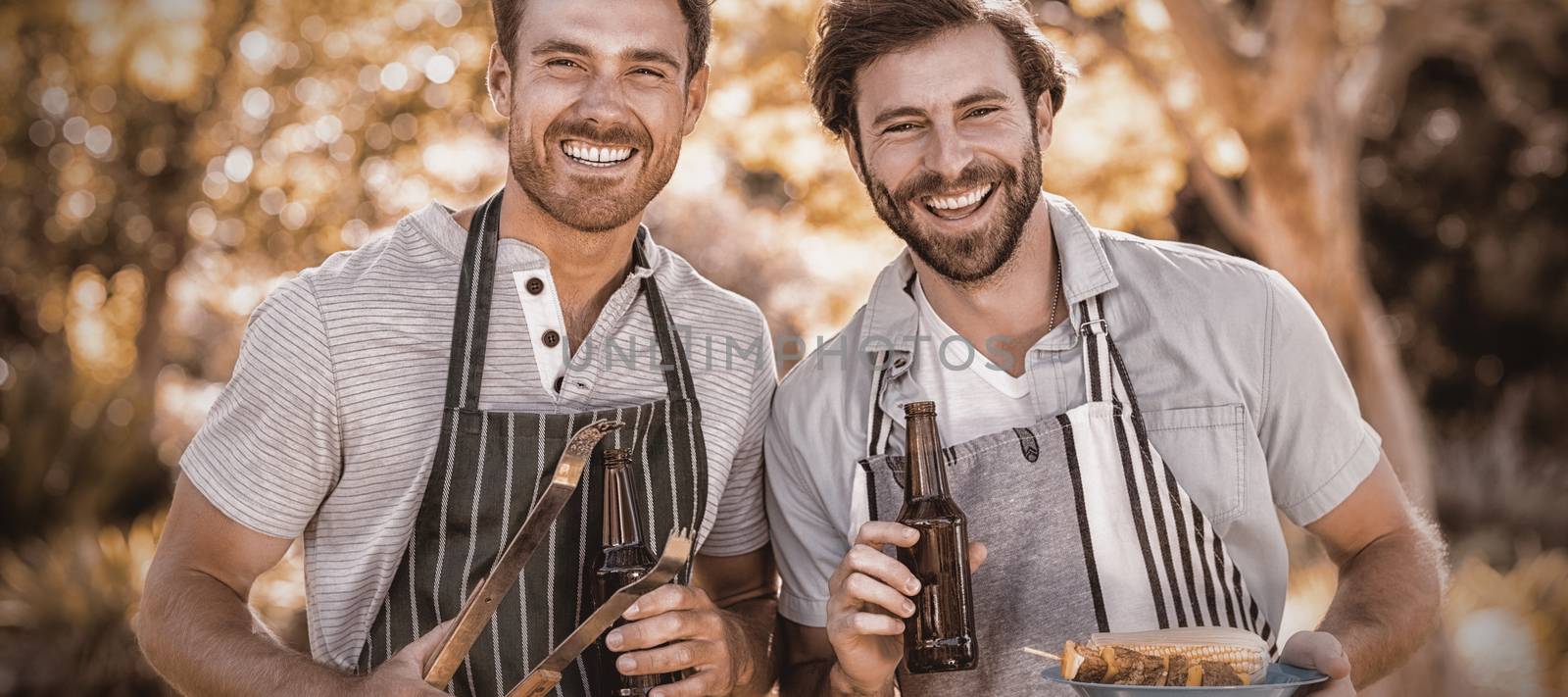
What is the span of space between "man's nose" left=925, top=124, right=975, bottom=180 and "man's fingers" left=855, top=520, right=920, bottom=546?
2.71 feet

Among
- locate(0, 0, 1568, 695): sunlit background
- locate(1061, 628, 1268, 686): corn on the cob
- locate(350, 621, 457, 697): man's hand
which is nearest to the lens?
locate(1061, 628, 1268, 686): corn on the cob

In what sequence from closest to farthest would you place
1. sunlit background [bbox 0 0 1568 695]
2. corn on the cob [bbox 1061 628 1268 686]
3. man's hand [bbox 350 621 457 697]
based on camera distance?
corn on the cob [bbox 1061 628 1268 686], man's hand [bbox 350 621 457 697], sunlit background [bbox 0 0 1568 695]

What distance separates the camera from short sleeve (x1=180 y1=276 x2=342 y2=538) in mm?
2521

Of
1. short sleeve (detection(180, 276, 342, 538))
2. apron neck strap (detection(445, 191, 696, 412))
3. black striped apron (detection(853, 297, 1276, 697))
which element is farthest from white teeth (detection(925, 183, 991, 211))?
short sleeve (detection(180, 276, 342, 538))

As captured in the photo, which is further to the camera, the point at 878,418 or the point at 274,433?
the point at 878,418

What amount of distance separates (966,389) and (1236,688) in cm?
111

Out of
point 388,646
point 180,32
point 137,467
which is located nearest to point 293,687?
point 388,646

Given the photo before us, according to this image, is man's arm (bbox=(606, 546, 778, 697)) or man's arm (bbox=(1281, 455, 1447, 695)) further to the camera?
man's arm (bbox=(1281, 455, 1447, 695))

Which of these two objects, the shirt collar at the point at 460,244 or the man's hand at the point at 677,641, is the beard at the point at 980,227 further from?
the man's hand at the point at 677,641

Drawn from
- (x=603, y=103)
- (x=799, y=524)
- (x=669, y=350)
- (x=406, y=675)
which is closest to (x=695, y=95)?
(x=603, y=103)

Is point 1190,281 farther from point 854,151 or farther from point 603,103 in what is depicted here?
point 603,103

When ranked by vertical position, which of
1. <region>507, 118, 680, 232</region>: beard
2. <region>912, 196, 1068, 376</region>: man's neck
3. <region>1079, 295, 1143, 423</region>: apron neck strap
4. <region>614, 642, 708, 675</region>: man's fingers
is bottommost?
<region>614, 642, 708, 675</region>: man's fingers

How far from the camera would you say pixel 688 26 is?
2.89 meters

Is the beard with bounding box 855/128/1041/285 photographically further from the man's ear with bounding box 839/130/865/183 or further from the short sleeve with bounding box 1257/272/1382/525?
the short sleeve with bounding box 1257/272/1382/525
